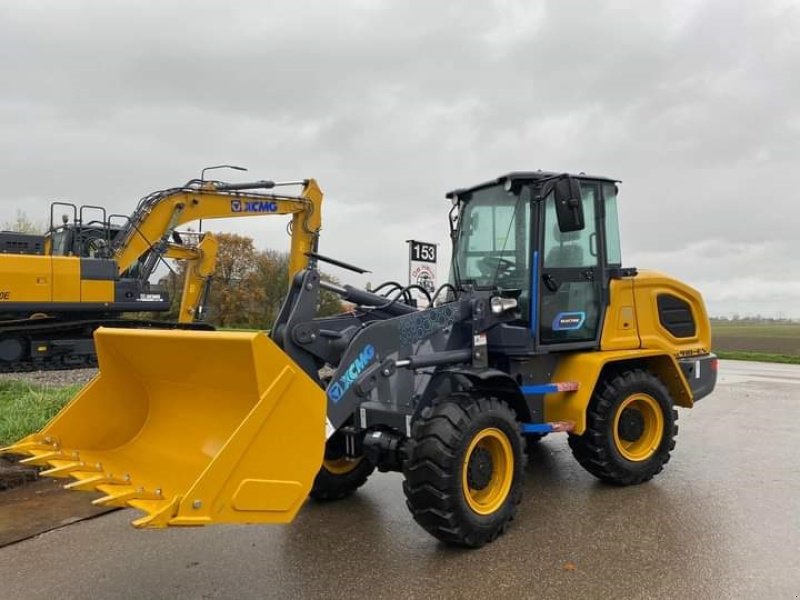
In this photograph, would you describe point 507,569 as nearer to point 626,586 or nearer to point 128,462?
point 626,586

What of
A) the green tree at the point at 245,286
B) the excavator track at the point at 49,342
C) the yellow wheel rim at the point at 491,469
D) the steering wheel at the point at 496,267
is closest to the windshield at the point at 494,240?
the steering wheel at the point at 496,267

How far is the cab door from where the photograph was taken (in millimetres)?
5320

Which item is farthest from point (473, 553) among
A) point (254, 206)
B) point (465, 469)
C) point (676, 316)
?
point (254, 206)

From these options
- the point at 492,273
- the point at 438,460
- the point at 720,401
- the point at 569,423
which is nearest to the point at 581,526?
the point at 569,423

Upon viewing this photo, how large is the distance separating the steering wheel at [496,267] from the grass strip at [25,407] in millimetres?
4573

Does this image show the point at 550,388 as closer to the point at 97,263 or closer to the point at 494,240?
the point at 494,240

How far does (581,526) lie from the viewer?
15.1 feet

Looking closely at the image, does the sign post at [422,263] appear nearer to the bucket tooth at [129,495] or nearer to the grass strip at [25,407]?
the grass strip at [25,407]

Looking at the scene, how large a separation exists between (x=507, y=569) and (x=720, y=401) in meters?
8.06

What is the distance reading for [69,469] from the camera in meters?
3.68

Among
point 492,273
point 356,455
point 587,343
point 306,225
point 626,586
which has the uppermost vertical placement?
point 306,225

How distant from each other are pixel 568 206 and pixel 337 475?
273 centimetres

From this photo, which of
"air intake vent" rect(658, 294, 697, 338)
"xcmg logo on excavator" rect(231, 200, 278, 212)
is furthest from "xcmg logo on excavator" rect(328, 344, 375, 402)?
"xcmg logo on excavator" rect(231, 200, 278, 212)

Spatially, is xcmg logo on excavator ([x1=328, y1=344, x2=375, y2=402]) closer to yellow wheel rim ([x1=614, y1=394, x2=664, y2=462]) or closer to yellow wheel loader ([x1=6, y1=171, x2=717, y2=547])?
yellow wheel loader ([x1=6, y1=171, x2=717, y2=547])
